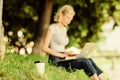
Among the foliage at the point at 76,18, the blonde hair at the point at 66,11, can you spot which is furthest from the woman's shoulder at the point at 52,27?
the foliage at the point at 76,18

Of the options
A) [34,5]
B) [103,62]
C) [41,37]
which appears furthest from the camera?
[103,62]

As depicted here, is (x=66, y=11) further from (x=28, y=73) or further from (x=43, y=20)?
(x=43, y=20)

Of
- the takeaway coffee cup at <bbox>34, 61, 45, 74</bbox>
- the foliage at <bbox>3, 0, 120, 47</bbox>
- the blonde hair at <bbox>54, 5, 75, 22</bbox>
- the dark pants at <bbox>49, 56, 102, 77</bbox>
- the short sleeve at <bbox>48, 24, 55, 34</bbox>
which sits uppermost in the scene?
the blonde hair at <bbox>54, 5, 75, 22</bbox>

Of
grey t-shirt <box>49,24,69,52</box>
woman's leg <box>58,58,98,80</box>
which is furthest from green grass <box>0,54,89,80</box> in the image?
grey t-shirt <box>49,24,69,52</box>

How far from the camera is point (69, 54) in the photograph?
404 inches

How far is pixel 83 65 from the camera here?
1002 cm

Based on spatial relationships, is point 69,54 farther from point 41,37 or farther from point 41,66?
point 41,37

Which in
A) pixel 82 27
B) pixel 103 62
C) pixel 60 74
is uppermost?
pixel 60 74

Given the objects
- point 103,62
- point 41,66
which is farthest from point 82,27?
point 41,66

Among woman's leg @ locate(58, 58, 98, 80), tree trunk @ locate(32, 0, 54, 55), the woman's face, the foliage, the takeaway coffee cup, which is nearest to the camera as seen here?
the takeaway coffee cup

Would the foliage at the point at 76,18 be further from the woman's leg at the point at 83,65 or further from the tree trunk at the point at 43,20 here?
the woman's leg at the point at 83,65

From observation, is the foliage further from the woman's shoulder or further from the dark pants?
the dark pants

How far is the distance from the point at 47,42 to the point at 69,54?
0.46 meters

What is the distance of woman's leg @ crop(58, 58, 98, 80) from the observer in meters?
9.81
